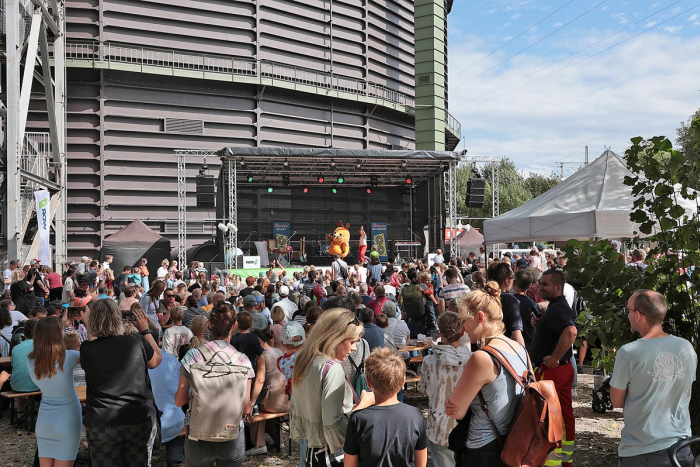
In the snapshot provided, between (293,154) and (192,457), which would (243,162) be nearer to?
(293,154)

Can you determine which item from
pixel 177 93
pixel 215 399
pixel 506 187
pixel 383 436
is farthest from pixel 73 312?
pixel 506 187

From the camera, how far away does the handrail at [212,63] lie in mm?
27312

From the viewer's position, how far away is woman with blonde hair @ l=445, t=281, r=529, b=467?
10.9ft

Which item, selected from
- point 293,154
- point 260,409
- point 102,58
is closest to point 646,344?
point 260,409

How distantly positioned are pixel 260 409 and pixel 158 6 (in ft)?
86.2

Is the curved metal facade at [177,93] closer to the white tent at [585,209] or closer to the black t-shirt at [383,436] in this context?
the white tent at [585,209]

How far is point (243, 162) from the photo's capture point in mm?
24172

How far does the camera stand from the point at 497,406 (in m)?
3.34

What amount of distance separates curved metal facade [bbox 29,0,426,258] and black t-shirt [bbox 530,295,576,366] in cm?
2401

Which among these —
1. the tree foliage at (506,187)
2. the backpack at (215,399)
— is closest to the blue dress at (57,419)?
the backpack at (215,399)

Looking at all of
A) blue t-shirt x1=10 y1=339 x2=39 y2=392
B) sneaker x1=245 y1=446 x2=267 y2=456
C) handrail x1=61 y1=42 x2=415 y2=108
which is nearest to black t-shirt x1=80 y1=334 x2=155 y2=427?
sneaker x1=245 y1=446 x2=267 y2=456

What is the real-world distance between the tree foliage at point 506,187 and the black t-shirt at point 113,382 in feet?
161

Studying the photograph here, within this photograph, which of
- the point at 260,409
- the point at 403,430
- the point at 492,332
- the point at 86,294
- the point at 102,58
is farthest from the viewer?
the point at 102,58

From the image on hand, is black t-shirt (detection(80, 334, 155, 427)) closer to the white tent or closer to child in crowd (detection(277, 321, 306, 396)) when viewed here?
child in crowd (detection(277, 321, 306, 396))
